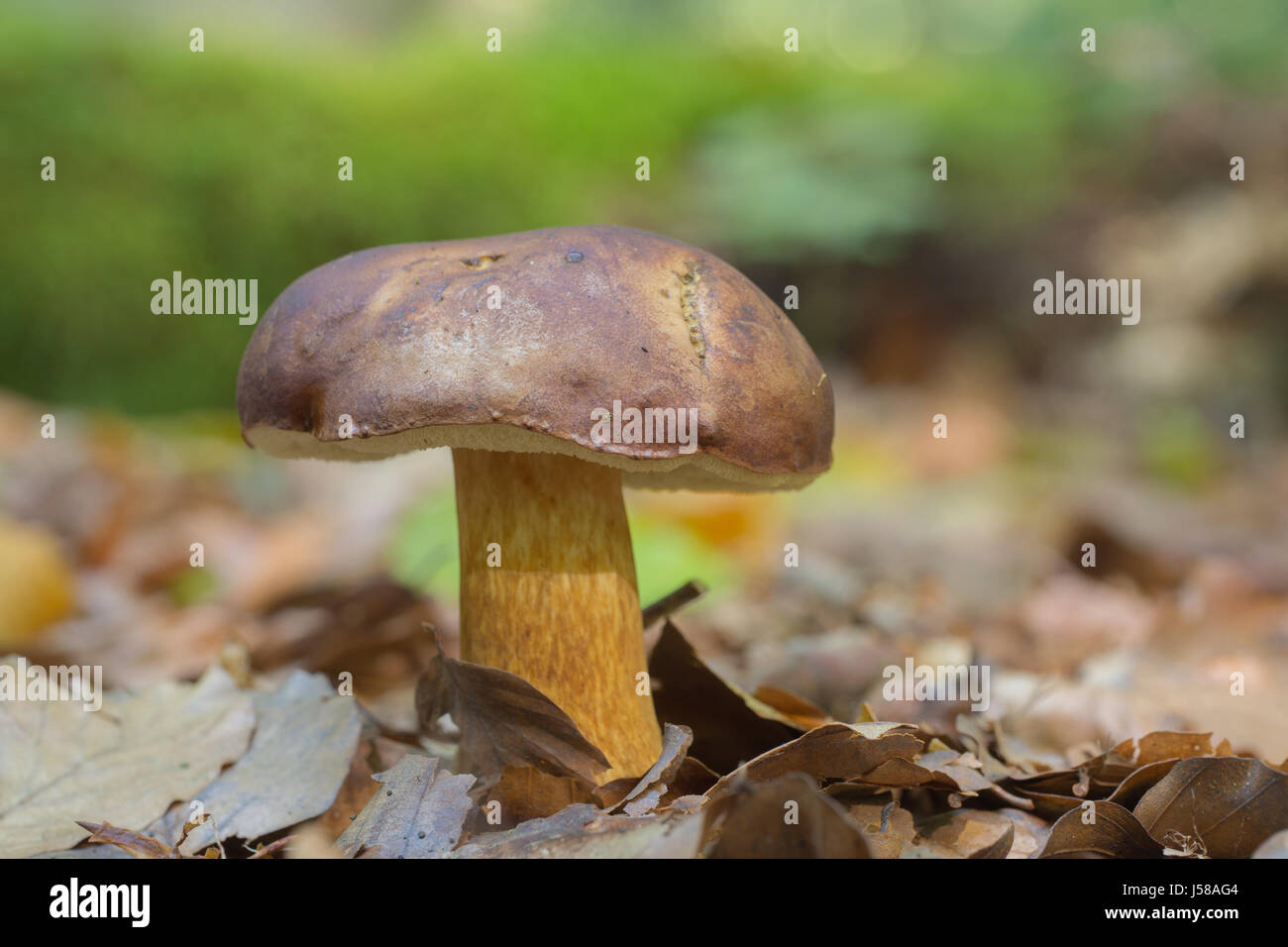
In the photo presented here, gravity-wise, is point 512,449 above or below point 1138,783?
above

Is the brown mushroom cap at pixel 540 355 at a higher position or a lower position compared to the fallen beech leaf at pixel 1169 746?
higher

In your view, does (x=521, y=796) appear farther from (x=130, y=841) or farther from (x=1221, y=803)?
(x=1221, y=803)

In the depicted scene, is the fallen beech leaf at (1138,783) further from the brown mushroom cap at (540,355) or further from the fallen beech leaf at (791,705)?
the brown mushroom cap at (540,355)

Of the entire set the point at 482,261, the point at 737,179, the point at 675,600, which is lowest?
the point at 675,600

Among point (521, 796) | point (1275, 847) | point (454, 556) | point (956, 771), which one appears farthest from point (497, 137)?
point (1275, 847)

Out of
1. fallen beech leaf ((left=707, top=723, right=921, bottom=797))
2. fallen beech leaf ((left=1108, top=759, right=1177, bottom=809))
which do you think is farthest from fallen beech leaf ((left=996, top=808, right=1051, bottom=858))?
fallen beech leaf ((left=707, top=723, right=921, bottom=797))

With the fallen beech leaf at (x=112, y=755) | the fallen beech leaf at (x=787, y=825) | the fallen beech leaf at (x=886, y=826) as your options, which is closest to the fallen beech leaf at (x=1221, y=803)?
the fallen beech leaf at (x=886, y=826)
